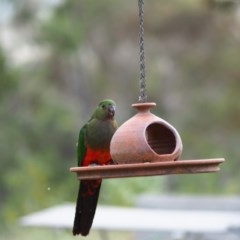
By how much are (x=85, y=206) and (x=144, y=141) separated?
4.14 ft

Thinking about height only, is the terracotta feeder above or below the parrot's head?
below

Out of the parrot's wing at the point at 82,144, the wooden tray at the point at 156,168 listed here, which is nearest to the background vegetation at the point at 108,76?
the parrot's wing at the point at 82,144

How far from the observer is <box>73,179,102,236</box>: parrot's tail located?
193 inches

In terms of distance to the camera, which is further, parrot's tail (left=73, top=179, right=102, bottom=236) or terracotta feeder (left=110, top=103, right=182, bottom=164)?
parrot's tail (left=73, top=179, right=102, bottom=236)

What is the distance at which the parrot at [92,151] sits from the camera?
4891mm

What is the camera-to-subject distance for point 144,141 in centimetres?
384

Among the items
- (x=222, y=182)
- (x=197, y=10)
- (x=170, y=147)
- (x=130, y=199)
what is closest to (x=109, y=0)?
(x=197, y=10)

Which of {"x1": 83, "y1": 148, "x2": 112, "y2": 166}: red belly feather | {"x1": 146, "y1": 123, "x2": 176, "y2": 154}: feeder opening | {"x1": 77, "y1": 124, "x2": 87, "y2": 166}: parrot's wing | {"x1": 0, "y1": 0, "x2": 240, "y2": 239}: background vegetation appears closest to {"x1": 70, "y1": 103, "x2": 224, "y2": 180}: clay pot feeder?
{"x1": 146, "y1": 123, "x2": 176, "y2": 154}: feeder opening

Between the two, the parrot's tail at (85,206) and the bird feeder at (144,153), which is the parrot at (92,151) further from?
the bird feeder at (144,153)

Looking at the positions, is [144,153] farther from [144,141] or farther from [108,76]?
[108,76]

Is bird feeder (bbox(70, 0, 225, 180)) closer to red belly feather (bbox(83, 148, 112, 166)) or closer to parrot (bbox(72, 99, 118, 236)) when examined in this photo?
parrot (bbox(72, 99, 118, 236))

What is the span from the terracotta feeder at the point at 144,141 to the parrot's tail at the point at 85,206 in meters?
1.01

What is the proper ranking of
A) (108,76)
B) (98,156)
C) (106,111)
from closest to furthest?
(106,111)
(98,156)
(108,76)

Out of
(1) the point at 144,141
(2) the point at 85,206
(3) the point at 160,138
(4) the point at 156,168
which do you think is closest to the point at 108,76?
(2) the point at 85,206
